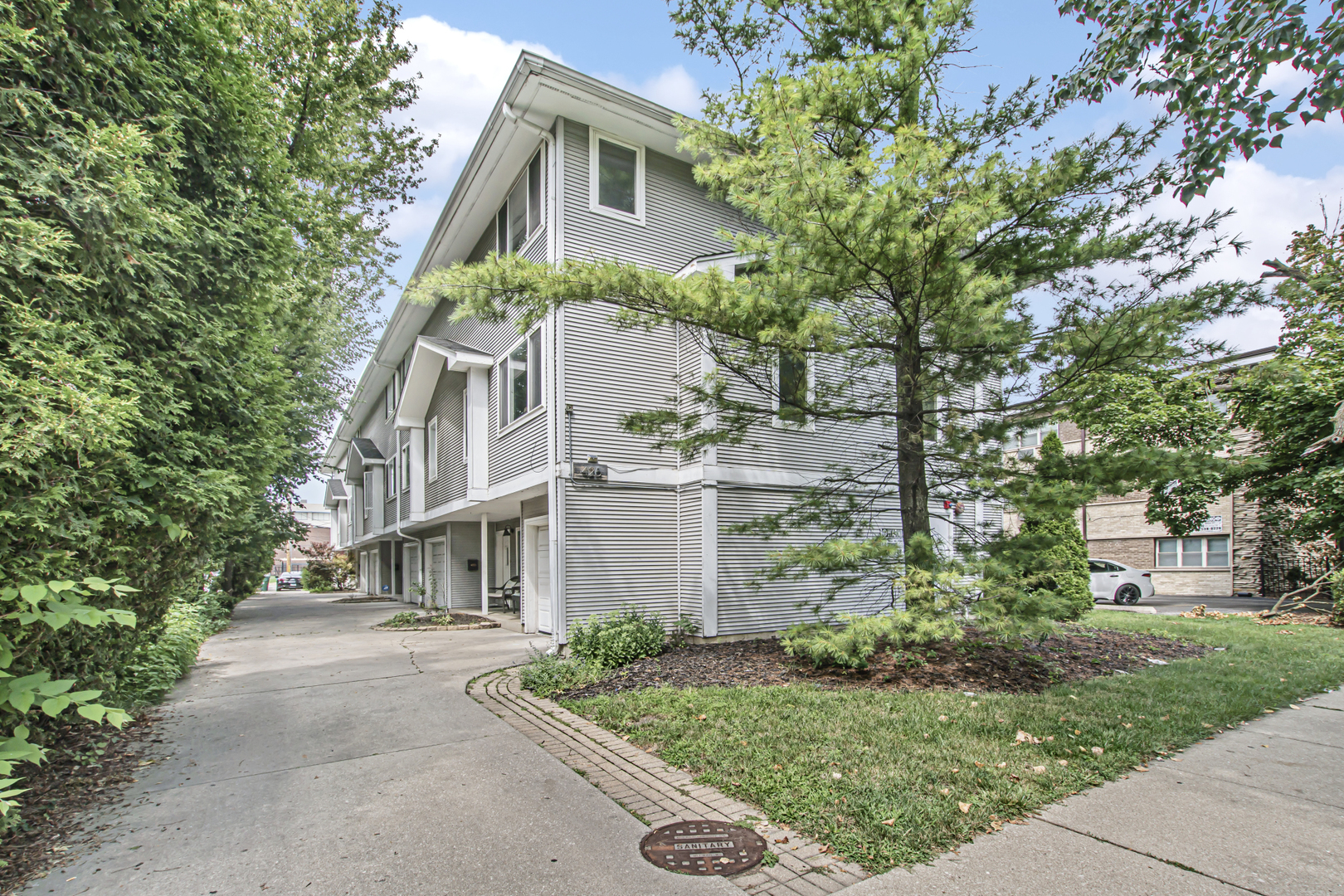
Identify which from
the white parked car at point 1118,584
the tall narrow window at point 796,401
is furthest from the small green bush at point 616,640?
the white parked car at point 1118,584

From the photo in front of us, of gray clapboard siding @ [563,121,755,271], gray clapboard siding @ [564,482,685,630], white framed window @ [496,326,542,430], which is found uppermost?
gray clapboard siding @ [563,121,755,271]

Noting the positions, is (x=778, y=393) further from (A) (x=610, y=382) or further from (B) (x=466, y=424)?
(B) (x=466, y=424)

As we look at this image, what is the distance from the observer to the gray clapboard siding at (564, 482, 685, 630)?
32.4ft

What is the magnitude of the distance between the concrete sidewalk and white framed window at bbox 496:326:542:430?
8.75 meters

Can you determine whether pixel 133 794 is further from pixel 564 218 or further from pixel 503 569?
pixel 503 569

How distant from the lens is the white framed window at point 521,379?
11.1 m

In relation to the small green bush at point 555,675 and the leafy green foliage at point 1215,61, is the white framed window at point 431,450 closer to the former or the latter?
the small green bush at point 555,675

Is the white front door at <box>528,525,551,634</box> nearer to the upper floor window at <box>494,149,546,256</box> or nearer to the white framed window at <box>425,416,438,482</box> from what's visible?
the upper floor window at <box>494,149,546,256</box>

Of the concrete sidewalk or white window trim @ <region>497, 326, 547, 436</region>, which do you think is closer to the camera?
the concrete sidewalk

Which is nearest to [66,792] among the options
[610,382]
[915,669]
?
[915,669]

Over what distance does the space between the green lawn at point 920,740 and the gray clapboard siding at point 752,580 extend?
3.43 metres

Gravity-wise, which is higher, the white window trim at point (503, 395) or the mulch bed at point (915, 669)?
the white window trim at point (503, 395)

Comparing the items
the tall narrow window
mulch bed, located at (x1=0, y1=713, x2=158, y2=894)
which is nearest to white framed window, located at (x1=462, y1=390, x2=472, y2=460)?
the tall narrow window

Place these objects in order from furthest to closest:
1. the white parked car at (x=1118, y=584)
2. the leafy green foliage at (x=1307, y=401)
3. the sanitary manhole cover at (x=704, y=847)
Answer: the white parked car at (x=1118, y=584)
the leafy green foliage at (x=1307, y=401)
the sanitary manhole cover at (x=704, y=847)
